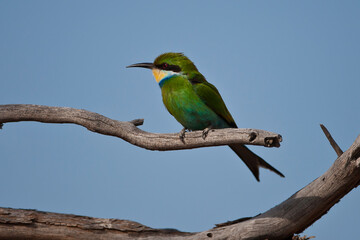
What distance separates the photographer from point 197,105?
Result: 13.1 feet

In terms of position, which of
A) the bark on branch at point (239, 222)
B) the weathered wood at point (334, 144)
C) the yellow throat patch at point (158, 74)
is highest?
the yellow throat patch at point (158, 74)

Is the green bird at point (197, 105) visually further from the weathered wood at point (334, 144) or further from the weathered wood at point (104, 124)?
the weathered wood at point (334, 144)

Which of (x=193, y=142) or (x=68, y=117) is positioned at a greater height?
(x=68, y=117)

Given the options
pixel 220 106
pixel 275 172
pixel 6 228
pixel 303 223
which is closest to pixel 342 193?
pixel 303 223

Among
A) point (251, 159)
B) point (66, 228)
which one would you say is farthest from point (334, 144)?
point (66, 228)

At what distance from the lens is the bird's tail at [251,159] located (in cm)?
383

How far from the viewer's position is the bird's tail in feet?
12.6

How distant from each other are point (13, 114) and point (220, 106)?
76.6 inches

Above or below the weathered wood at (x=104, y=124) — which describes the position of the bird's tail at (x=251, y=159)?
below

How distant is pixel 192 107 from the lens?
398cm

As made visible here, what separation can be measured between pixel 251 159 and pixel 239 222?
25.1 inches

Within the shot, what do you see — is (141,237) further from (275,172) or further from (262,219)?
(275,172)

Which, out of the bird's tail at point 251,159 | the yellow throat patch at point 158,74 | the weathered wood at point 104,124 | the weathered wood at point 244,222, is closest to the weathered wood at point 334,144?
the weathered wood at point 244,222

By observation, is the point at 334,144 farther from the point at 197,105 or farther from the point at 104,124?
the point at 104,124
